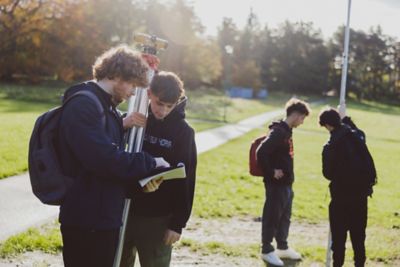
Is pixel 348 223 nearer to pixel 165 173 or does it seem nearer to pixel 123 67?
pixel 165 173

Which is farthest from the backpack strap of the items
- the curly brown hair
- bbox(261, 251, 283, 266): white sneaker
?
bbox(261, 251, 283, 266): white sneaker

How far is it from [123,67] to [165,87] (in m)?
0.49

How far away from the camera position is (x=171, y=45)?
1818 inches

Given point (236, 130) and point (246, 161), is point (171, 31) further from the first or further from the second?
point (246, 161)

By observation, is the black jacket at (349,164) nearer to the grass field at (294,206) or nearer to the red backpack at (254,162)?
the red backpack at (254,162)

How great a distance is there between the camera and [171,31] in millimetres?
46750

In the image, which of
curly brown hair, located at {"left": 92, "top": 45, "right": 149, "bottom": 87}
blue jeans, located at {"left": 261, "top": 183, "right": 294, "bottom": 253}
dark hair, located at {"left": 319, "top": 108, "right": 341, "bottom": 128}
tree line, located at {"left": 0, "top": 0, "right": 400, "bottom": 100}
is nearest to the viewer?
curly brown hair, located at {"left": 92, "top": 45, "right": 149, "bottom": 87}

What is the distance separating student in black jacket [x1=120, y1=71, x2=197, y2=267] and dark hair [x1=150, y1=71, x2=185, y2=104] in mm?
100

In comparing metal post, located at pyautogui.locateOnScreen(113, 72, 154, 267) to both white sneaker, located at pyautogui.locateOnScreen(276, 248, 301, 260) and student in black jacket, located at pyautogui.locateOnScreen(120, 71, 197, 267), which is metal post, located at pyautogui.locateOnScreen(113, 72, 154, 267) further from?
white sneaker, located at pyautogui.locateOnScreen(276, 248, 301, 260)

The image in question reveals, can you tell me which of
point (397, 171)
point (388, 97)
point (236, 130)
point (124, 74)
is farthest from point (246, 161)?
point (388, 97)

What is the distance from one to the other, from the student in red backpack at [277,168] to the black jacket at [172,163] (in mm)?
2017

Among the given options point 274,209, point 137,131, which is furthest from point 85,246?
point 274,209

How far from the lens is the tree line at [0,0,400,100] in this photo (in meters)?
38.1

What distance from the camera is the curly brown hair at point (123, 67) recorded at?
249 cm
